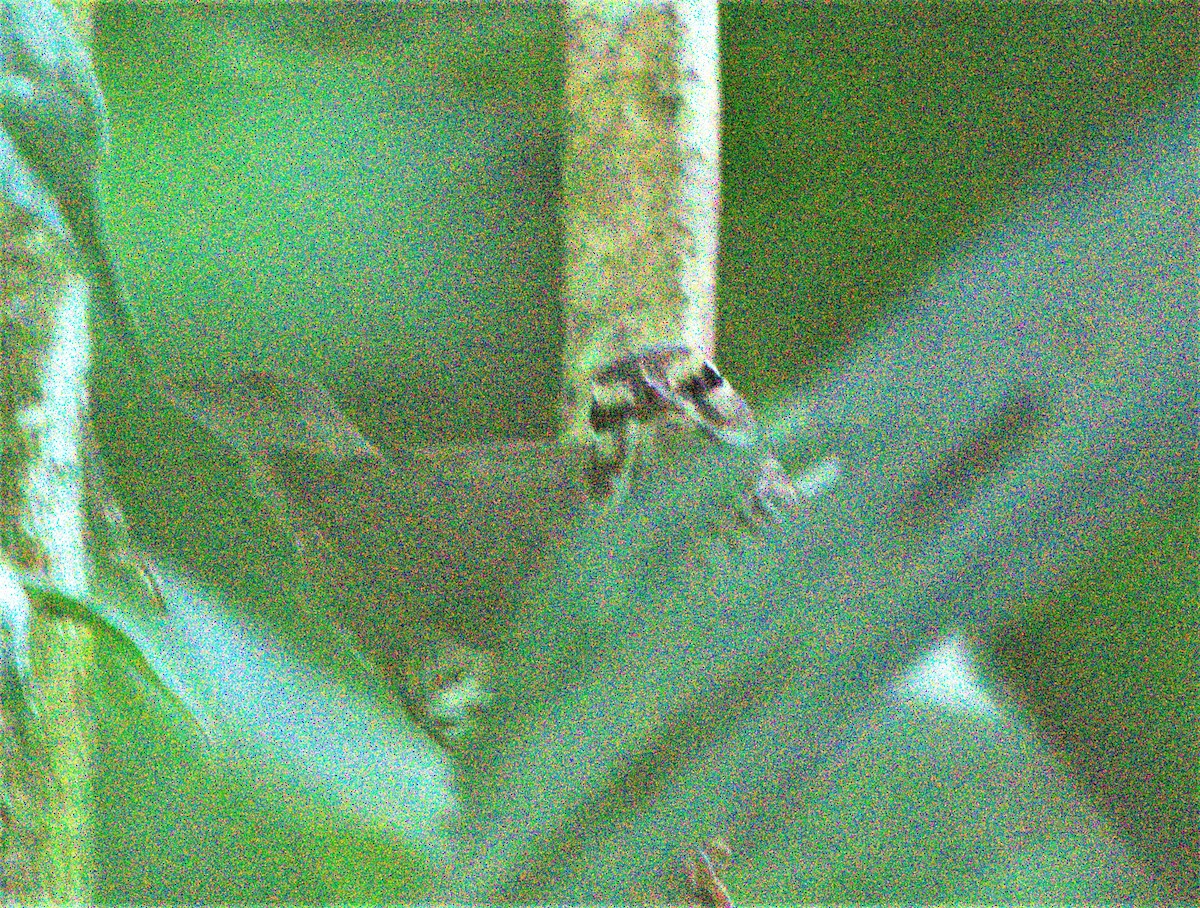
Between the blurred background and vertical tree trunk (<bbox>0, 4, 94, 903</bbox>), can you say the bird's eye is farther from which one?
vertical tree trunk (<bbox>0, 4, 94, 903</bbox>)

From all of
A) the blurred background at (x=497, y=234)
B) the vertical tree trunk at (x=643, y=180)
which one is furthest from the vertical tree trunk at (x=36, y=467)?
the vertical tree trunk at (x=643, y=180)

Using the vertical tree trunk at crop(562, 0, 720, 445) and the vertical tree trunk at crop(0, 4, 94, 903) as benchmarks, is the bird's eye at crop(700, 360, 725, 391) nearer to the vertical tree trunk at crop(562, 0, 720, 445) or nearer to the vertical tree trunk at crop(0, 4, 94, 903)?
the vertical tree trunk at crop(562, 0, 720, 445)

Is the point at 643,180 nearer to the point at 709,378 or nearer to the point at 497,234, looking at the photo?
the point at 709,378

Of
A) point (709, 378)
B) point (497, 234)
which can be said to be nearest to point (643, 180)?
point (709, 378)

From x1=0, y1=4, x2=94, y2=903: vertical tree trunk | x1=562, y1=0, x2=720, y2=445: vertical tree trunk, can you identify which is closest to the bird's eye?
x1=562, y1=0, x2=720, y2=445: vertical tree trunk

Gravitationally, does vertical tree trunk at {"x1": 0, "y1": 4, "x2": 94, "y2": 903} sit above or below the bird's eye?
above

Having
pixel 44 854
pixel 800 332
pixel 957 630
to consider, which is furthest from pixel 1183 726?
pixel 44 854
